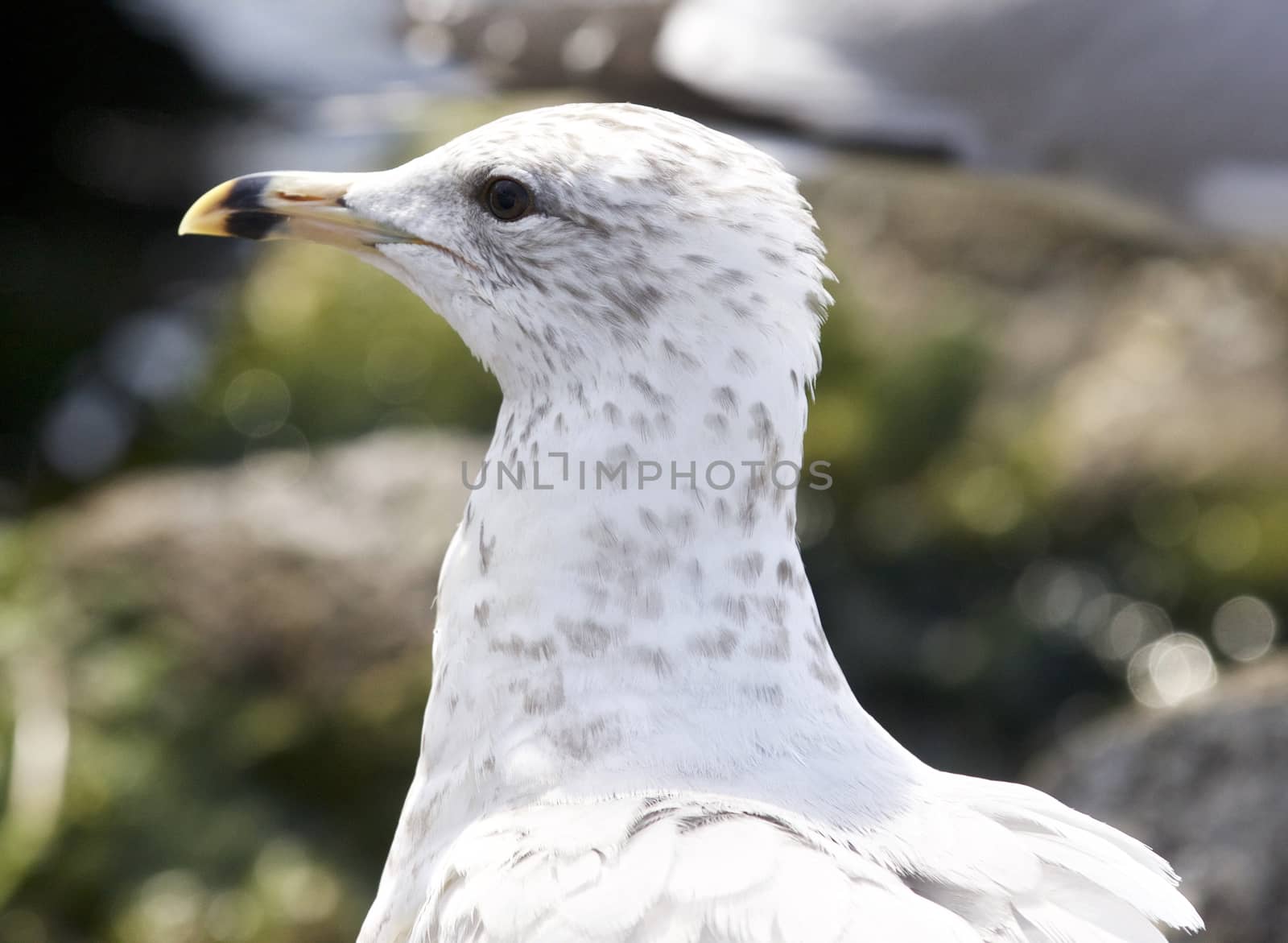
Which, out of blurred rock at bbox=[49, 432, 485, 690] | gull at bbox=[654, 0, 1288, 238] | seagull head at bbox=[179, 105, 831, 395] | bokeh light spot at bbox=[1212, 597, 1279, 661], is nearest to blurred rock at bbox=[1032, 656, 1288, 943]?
gull at bbox=[654, 0, 1288, 238]

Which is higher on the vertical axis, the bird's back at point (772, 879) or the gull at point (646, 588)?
the gull at point (646, 588)

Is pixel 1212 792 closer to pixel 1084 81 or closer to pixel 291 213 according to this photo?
pixel 1084 81

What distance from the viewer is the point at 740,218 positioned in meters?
1.47

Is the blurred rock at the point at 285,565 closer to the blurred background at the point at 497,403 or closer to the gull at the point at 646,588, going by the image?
the blurred background at the point at 497,403

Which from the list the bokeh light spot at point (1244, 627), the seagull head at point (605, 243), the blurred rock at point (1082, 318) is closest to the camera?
the seagull head at point (605, 243)

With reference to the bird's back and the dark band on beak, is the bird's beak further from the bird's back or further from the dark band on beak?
the bird's back

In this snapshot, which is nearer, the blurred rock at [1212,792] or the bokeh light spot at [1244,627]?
the blurred rock at [1212,792]

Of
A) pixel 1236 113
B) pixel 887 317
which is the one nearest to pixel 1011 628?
pixel 887 317

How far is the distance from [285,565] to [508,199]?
2.52 m

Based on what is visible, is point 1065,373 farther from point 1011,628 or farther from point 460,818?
point 460,818

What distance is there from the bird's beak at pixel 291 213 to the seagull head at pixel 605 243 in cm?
3

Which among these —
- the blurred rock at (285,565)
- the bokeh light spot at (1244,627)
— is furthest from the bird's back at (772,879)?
the bokeh light spot at (1244,627)

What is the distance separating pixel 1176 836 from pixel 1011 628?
214 centimetres

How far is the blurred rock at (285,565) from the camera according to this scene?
377cm
